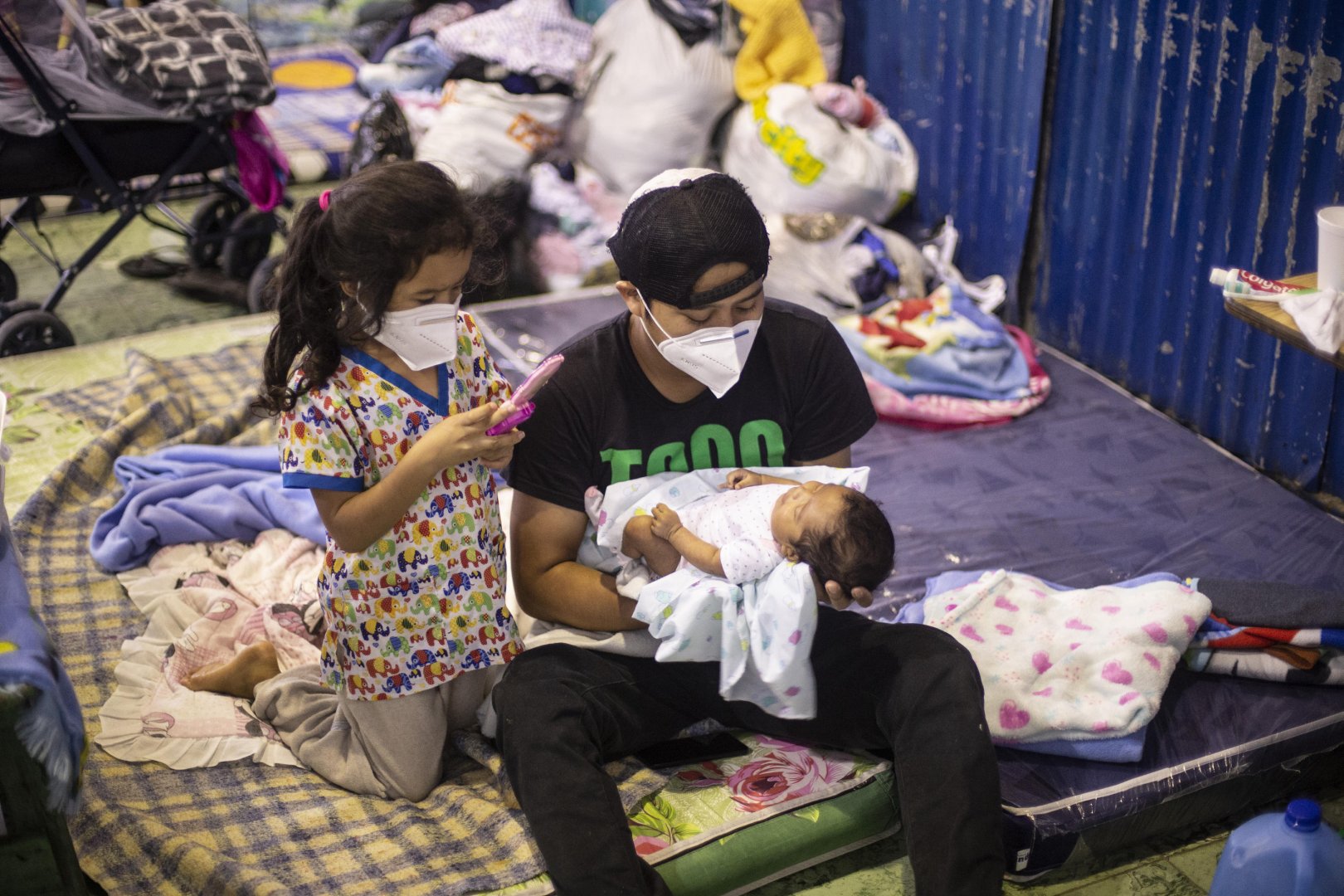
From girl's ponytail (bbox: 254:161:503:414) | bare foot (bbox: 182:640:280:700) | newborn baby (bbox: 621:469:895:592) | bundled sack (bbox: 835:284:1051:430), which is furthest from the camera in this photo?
bundled sack (bbox: 835:284:1051:430)

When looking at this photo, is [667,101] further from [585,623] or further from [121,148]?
[585,623]

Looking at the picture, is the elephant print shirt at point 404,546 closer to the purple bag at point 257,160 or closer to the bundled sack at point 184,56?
the bundled sack at point 184,56

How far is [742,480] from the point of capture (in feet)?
7.36

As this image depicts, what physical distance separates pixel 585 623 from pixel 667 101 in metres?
2.73

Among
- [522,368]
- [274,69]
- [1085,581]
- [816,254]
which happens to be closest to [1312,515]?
[1085,581]

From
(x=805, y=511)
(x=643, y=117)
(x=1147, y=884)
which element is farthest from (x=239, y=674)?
(x=643, y=117)

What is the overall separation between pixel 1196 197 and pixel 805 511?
75.2 inches

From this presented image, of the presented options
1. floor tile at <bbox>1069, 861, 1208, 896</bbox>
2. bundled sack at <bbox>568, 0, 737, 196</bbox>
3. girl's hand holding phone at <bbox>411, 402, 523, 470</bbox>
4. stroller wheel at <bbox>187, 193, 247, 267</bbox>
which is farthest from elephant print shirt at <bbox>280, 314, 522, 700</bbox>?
stroller wheel at <bbox>187, 193, 247, 267</bbox>

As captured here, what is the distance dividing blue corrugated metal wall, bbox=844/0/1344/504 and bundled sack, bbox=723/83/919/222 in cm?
22

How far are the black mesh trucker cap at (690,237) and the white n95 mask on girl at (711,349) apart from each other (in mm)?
57

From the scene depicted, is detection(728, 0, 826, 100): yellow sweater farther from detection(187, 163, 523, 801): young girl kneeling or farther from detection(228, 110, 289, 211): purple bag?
detection(187, 163, 523, 801): young girl kneeling

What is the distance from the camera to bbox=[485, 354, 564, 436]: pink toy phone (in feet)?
6.60

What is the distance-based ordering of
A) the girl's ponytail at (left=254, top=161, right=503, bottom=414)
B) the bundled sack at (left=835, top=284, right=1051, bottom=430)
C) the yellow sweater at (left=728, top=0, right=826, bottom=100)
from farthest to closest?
the yellow sweater at (left=728, top=0, right=826, bottom=100) → the bundled sack at (left=835, top=284, right=1051, bottom=430) → the girl's ponytail at (left=254, top=161, right=503, bottom=414)

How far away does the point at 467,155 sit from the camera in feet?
14.8
